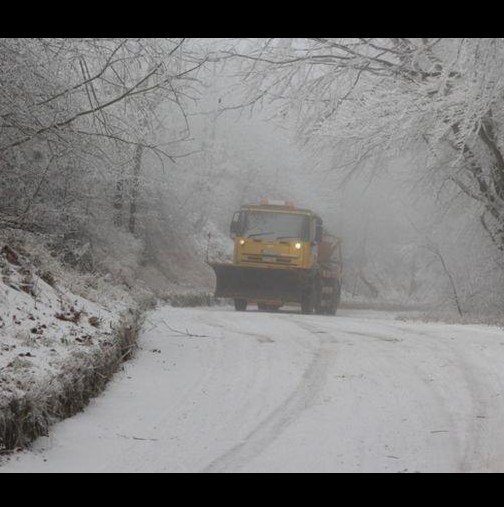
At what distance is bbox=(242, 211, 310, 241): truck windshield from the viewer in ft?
72.2

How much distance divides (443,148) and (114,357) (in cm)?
1321

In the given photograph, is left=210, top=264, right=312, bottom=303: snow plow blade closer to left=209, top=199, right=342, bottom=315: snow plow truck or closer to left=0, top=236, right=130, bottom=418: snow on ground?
left=209, top=199, right=342, bottom=315: snow plow truck

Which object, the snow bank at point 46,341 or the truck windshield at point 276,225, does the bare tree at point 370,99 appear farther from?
the snow bank at point 46,341

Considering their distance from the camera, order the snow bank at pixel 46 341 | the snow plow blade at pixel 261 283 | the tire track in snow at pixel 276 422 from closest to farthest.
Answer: the tire track in snow at pixel 276 422 → the snow bank at pixel 46 341 → the snow plow blade at pixel 261 283

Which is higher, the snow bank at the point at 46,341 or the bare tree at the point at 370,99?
the bare tree at the point at 370,99

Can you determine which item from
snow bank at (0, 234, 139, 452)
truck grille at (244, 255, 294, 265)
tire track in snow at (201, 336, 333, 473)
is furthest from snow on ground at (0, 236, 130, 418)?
truck grille at (244, 255, 294, 265)

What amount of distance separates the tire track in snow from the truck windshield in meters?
12.9

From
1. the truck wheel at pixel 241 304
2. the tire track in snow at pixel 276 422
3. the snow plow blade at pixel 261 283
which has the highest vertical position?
the tire track in snow at pixel 276 422

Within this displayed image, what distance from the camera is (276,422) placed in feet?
21.2

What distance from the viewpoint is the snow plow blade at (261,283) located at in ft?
70.8

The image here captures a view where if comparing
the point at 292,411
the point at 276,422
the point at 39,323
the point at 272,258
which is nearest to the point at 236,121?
the point at 272,258

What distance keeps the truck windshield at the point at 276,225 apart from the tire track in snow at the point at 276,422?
42.3ft

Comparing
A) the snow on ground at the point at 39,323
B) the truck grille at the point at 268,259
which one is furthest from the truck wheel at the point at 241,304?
the snow on ground at the point at 39,323
